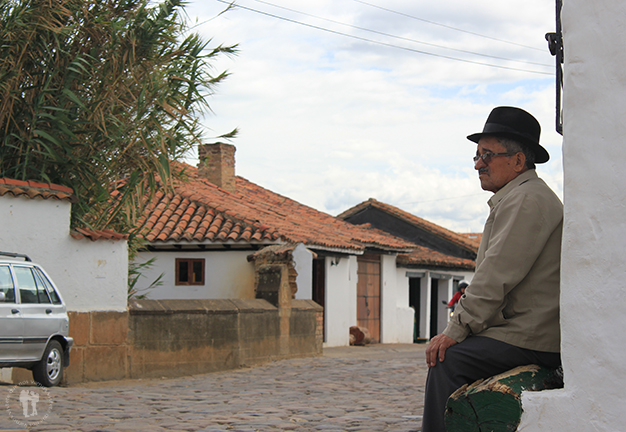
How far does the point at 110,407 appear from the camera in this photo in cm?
741

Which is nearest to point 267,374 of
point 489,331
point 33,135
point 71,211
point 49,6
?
point 71,211

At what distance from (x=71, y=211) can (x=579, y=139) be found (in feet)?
31.7

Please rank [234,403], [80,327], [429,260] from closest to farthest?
[234,403] → [80,327] → [429,260]

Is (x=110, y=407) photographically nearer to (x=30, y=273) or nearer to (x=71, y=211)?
(x=30, y=273)

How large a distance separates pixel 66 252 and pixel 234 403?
12.3 ft

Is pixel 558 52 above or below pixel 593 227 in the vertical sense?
above

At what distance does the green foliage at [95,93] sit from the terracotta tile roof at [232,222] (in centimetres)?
422

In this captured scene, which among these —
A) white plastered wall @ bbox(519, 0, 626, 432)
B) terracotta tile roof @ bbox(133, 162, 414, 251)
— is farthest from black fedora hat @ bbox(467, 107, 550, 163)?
terracotta tile roof @ bbox(133, 162, 414, 251)

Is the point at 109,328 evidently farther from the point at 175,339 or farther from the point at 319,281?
the point at 319,281

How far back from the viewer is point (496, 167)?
11.0ft

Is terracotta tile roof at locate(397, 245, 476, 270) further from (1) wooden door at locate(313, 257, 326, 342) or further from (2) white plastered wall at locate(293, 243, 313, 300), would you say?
(2) white plastered wall at locate(293, 243, 313, 300)

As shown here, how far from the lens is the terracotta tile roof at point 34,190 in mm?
9547

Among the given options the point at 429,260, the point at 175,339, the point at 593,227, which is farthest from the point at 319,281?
the point at 593,227

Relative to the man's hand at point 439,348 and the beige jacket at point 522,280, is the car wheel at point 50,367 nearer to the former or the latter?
the man's hand at point 439,348
